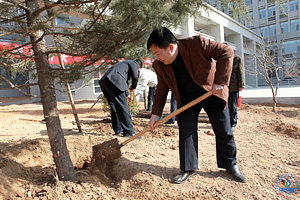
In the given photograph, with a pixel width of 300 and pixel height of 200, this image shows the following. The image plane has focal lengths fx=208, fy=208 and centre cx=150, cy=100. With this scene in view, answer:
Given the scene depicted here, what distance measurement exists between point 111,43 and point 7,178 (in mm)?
1684

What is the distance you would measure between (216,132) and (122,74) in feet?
7.29

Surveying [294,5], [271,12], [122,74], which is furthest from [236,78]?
[271,12]

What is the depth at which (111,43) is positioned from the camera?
7.06 feet

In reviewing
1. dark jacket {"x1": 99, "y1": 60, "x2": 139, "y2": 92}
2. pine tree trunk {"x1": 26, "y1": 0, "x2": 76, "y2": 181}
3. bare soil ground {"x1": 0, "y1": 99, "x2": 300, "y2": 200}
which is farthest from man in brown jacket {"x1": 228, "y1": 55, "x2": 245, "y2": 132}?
pine tree trunk {"x1": 26, "y1": 0, "x2": 76, "y2": 181}

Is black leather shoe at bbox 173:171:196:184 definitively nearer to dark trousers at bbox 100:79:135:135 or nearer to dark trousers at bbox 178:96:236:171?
dark trousers at bbox 178:96:236:171

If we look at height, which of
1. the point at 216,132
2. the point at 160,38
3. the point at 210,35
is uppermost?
the point at 210,35

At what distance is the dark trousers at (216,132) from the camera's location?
2053 mm

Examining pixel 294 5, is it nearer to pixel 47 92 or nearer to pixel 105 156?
pixel 105 156

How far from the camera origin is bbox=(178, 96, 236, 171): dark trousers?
2.05 m

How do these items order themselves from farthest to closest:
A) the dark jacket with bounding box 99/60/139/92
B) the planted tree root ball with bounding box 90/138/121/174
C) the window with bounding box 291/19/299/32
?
the window with bounding box 291/19/299/32 < the dark jacket with bounding box 99/60/139/92 < the planted tree root ball with bounding box 90/138/121/174

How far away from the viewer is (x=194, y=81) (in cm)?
197

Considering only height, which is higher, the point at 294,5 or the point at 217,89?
the point at 294,5

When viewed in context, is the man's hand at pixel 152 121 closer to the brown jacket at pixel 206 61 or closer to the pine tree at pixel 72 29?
the brown jacket at pixel 206 61

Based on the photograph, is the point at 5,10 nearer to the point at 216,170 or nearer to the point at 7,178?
the point at 7,178
